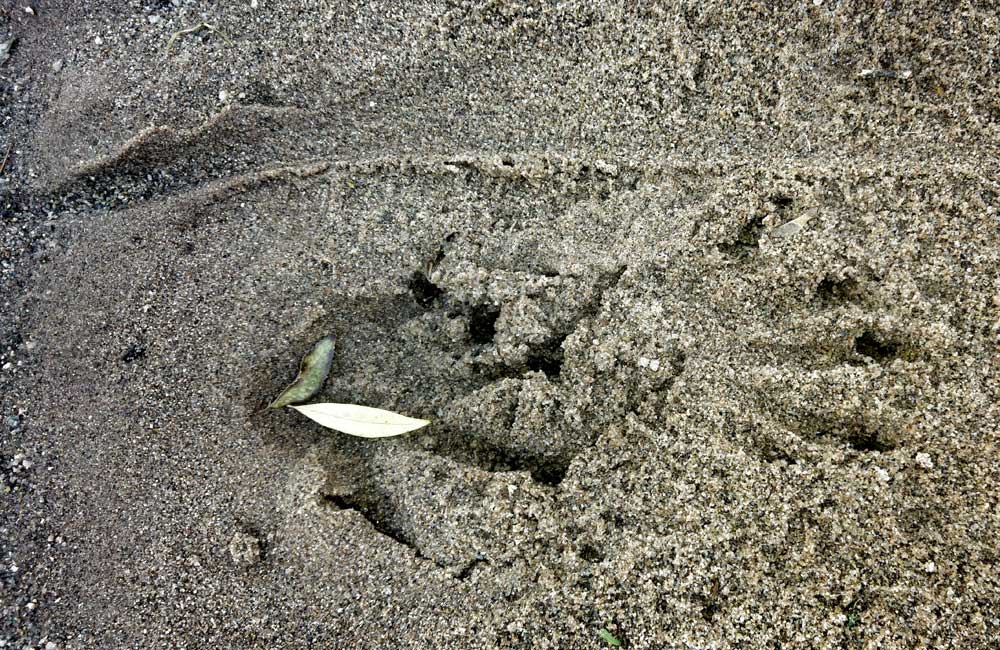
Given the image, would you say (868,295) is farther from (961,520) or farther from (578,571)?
(578,571)

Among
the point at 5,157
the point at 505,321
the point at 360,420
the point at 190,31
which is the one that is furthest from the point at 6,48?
the point at 505,321

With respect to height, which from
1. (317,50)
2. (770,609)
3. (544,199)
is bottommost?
(770,609)

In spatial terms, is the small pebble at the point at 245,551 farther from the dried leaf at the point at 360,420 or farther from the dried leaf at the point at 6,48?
the dried leaf at the point at 6,48

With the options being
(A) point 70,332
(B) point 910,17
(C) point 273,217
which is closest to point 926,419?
(B) point 910,17

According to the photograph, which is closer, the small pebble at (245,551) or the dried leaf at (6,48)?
the small pebble at (245,551)

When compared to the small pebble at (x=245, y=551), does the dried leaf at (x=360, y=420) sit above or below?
above

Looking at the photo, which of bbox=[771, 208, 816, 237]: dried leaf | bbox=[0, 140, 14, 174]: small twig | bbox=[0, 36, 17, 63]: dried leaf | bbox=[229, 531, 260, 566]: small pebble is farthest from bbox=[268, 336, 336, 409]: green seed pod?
bbox=[0, 36, 17, 63]: dried leaf

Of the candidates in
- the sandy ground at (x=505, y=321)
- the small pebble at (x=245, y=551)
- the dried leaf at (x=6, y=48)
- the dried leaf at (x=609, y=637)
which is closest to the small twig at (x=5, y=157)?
the sandy ground at (x=505, y=321)
